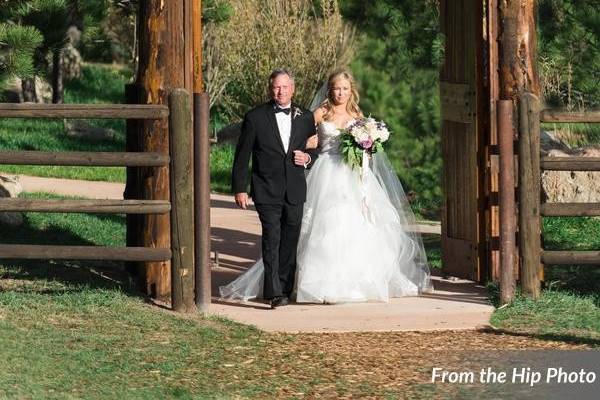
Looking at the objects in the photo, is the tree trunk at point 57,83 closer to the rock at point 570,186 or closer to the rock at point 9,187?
the rock at point 9,187

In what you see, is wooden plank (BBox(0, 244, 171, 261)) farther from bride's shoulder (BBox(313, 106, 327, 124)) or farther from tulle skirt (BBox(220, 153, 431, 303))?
bride's shoulder (BBox(313, 106, 327, 124))

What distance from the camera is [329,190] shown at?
1141 centimetres

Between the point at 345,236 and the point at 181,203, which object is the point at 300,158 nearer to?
the point at 345,236

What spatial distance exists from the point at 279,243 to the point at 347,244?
1.68 feet

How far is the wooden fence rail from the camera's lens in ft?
35.2

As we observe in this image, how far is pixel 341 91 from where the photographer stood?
11.4m

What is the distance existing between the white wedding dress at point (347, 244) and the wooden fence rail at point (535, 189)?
103cm

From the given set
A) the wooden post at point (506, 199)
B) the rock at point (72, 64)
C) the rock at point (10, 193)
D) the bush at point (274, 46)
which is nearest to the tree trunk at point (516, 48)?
the wooden post at point (506, 199)

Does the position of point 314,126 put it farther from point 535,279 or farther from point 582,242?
point 582,242

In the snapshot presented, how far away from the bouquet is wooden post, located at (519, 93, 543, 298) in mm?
1021

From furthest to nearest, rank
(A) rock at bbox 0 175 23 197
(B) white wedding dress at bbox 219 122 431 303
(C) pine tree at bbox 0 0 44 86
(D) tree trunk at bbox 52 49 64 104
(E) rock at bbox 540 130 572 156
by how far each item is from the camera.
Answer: (D) tree trunk at bbox 52 49 64 104 → (E) rock at bbox 540 130 572 156 → (A) rock at bbox 0 175 23 197 → (C) pine tree at bbox 0 0 44 86 → (B) white wedding dress at bbox 219 122 431 303

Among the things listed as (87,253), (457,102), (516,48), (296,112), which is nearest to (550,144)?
(457,102)

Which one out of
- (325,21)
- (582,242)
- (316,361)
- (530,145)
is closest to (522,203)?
(530,145)

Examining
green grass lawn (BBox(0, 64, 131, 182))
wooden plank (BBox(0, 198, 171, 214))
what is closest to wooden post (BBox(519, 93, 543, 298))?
wooden plank (BBox(0, 198, 171, 214))
